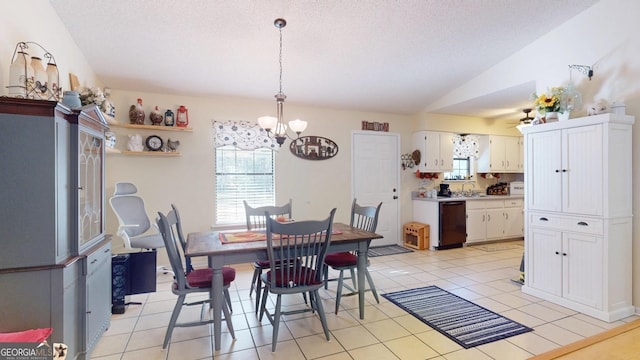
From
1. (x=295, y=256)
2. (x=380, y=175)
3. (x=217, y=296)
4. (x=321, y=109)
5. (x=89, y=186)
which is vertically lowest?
(x=217, y=296)

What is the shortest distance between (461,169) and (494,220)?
1.17 m

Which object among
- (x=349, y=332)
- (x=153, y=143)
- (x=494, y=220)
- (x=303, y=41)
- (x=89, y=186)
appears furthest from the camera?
(x=494, y=220)

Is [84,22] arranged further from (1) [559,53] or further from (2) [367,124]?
(1) [559,53]

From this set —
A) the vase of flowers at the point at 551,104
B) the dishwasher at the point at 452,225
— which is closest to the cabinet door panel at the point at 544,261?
the vase of flowers at the point at 551,104

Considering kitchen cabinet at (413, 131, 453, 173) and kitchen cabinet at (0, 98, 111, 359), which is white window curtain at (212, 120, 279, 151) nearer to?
kitchen cabinet at (0, 98, 111, 359)

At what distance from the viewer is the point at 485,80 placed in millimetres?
4359

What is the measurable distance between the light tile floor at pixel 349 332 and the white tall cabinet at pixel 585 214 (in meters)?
0.18

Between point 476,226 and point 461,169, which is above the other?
point 461,169

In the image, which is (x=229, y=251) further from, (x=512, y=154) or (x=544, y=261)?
(x=512, y=154)

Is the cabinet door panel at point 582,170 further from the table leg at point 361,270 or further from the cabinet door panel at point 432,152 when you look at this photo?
the cabinet door panel at point 432,152

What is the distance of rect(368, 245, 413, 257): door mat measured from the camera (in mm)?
5184

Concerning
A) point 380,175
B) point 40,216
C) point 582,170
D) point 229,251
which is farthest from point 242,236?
point 380,175

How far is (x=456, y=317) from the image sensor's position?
288 cm

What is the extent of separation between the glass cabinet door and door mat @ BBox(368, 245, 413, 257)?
3.80 m
